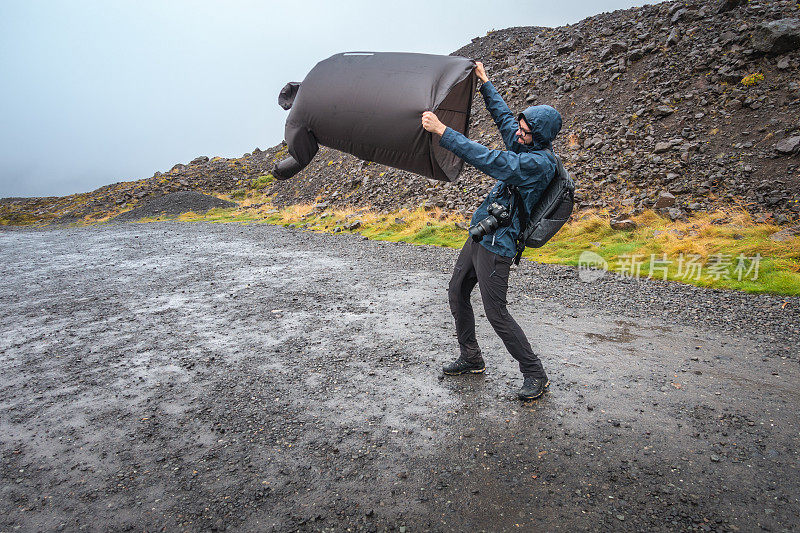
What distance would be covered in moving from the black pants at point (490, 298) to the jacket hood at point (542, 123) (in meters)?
0.99

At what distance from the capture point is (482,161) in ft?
11.0

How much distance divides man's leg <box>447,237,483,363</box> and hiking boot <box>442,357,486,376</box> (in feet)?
0.15

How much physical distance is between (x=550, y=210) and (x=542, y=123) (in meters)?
0.69

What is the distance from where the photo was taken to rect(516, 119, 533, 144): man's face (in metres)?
3.68

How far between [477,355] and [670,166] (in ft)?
40.2

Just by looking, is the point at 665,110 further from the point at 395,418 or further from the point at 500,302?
the point at 395,418

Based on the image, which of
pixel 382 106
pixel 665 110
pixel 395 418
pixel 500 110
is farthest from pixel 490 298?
pixel 665 110

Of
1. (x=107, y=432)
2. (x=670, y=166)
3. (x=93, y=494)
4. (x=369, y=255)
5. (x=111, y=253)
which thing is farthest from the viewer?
(x=111, y=253)

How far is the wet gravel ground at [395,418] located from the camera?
2.80 metres

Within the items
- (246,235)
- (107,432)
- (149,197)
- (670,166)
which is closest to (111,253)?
(246,235)

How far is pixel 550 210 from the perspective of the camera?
3670 millimetres

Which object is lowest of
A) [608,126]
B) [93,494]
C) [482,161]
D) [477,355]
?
[93,494]

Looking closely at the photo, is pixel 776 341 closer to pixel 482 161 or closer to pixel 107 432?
pixel 482 161

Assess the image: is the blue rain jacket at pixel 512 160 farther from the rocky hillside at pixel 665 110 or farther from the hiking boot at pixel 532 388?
the rocky hillside at pixel 665 110
